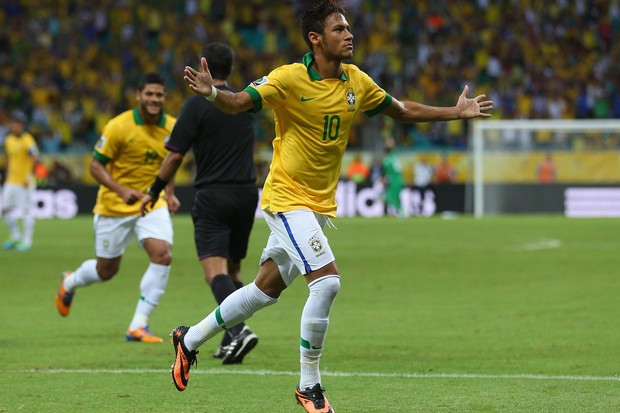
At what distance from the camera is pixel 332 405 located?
6.87 metres

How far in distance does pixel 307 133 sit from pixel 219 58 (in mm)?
2329

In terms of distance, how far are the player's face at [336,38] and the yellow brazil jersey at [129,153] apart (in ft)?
12.5

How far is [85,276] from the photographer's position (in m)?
10.7

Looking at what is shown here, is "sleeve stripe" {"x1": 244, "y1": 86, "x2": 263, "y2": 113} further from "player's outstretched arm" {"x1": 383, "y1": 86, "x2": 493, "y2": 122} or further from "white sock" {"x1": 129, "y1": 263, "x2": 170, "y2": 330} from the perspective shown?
"white sock" {"x1": 129, "y1": 263, "x2": 170, "y2": 330}

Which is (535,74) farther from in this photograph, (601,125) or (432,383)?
(432,383)

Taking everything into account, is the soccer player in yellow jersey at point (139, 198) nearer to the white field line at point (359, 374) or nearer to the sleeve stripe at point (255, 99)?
the white field line at point (359, 374)

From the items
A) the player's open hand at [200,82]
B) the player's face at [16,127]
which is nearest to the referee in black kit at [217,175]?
the player's open hand at [200,82]

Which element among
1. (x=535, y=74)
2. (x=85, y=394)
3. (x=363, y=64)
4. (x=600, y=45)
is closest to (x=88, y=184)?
(x=363, y=64)

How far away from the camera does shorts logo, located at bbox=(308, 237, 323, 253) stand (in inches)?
257

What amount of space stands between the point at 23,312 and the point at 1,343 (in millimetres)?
2479

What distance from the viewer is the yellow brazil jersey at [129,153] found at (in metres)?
10.2

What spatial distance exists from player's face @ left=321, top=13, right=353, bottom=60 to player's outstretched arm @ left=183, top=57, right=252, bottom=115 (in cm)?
60

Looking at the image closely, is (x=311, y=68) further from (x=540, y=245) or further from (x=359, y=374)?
(x=540, y=245)

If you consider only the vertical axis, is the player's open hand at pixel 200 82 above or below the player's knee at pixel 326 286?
above
